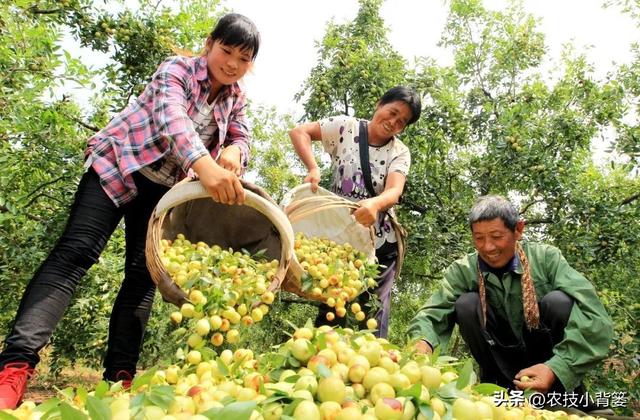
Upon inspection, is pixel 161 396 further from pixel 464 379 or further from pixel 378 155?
pixel 378 155

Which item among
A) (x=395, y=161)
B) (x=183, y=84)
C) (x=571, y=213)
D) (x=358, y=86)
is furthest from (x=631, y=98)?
(x=183, y=84)

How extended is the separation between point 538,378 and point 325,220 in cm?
133

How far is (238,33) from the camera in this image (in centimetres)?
211

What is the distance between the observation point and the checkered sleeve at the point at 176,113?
1933mm

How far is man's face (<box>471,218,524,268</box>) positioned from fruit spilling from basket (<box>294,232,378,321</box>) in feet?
1.73

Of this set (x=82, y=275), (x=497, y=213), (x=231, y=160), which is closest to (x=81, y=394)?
(x=82, y=275)

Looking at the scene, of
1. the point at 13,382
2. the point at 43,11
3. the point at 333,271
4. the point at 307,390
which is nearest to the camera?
the point at 307,390

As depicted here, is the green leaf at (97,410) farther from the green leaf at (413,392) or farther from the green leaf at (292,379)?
the green leaf at (413,392)

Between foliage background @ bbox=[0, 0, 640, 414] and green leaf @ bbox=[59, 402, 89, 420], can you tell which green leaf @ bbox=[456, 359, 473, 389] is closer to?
green leaf @ bbox=[59, 402, 89, 420]

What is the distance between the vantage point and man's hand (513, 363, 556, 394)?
2.08 meters

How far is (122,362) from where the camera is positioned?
2.16 metres

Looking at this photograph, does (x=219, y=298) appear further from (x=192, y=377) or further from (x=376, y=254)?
(x=376, y=254)

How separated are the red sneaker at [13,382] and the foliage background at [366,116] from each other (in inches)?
71.2

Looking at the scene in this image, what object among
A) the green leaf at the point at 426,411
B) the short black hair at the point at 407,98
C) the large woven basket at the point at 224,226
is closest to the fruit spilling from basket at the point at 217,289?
the large woven basket at the point at 224,226
